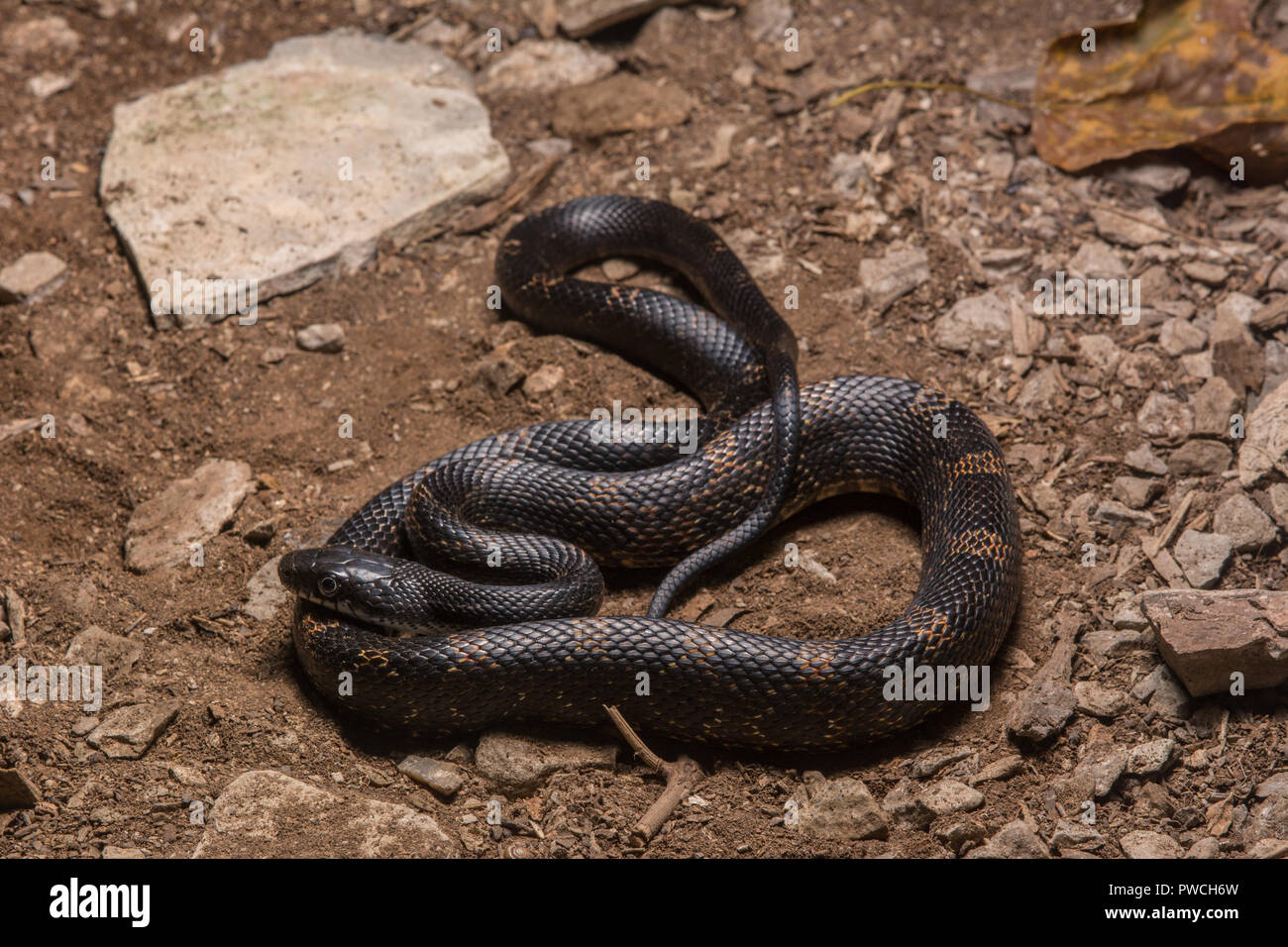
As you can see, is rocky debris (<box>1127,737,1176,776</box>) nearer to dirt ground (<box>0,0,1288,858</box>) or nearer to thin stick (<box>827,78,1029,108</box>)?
dirt ground (<box>0,0,1288,858</box>)

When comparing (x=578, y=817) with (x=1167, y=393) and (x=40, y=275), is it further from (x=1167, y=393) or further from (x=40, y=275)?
(x=40, y=275)

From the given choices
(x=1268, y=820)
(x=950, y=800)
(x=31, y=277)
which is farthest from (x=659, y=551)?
(x=31, y=277)

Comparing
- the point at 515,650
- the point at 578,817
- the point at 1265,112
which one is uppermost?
the point at 1265,112

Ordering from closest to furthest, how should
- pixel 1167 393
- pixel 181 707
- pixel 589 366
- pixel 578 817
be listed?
pixel 578 817
pixel 181 707
pixel 1167 393
pixel 589 366

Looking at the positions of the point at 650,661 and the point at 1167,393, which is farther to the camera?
the point at 1167,393

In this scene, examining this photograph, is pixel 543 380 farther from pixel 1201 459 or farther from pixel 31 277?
pixel 1201 459

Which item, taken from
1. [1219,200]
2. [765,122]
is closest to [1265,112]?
[1219,200]
